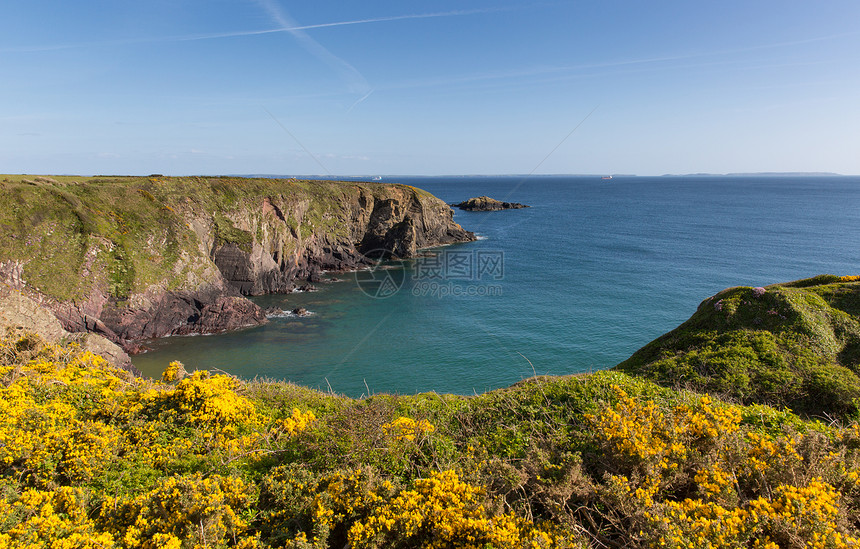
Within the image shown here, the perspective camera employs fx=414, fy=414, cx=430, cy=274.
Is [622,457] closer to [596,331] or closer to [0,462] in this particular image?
[0,462]

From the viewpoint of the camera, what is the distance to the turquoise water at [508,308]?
32562mm

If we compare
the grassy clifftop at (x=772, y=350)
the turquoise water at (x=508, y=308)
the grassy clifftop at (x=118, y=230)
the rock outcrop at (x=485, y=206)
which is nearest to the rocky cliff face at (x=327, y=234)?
the grassy clifftop at (x=118, y=230)

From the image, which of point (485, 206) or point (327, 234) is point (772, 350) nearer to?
point (327, 234)

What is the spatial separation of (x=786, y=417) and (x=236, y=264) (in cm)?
5266

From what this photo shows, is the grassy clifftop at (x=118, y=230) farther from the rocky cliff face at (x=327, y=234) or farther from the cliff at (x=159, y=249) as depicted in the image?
the rocky cliff face at (x=327, y=234)

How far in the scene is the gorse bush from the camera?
22.6ft

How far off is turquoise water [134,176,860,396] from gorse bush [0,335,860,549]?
15.1 metres

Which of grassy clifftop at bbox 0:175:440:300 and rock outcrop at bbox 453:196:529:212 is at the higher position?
rock outcrop at bbox 453:196:529:212

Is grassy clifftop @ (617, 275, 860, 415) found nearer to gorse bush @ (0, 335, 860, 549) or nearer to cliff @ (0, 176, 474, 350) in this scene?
gorse bush @ (0, 335, 860, 549)

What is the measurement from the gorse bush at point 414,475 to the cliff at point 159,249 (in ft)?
97.1

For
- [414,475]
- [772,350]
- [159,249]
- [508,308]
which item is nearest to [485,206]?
[508,308]

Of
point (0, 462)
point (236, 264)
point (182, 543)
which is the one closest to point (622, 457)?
point (182, 543)

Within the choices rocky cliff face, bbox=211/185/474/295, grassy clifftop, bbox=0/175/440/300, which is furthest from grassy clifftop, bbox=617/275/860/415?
rocky cliff face, bbox=211/185/474/295

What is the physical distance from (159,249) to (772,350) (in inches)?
1954
